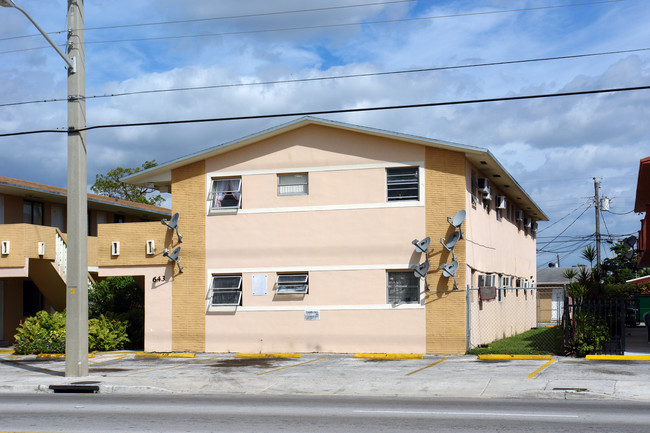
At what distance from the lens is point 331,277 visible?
2378 centimetres

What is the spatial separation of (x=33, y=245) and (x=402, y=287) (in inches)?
516

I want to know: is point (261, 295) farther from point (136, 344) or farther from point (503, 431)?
point (503, 431)

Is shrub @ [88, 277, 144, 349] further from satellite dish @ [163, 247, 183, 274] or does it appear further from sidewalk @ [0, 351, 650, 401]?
sidewalk @ [0, 351, 650, 401]

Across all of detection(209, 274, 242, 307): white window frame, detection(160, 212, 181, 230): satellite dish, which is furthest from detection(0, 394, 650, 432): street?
detection(160, 212, 181, 230): satellite dish

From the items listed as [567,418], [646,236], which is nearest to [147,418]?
[567,418]

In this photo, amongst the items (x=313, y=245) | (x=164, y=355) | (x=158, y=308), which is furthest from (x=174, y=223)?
(x=313, y=245)

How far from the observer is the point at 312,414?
39.9 ft

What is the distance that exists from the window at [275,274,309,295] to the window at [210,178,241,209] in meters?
2.91

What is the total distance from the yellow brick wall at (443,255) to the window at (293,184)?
4.01m

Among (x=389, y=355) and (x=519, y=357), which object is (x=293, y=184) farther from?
(x=519, y=357)

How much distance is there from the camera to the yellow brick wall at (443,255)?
73.9ft

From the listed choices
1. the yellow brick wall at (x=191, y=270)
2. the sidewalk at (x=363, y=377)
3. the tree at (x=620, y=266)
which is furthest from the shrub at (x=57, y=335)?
the tree at (x=620, y=266)

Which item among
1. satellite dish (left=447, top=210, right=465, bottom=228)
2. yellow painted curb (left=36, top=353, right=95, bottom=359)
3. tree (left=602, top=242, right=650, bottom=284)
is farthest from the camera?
tree (left=602, top=242, right=650, bottom=284)

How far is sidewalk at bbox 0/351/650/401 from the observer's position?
1550 centimetres
